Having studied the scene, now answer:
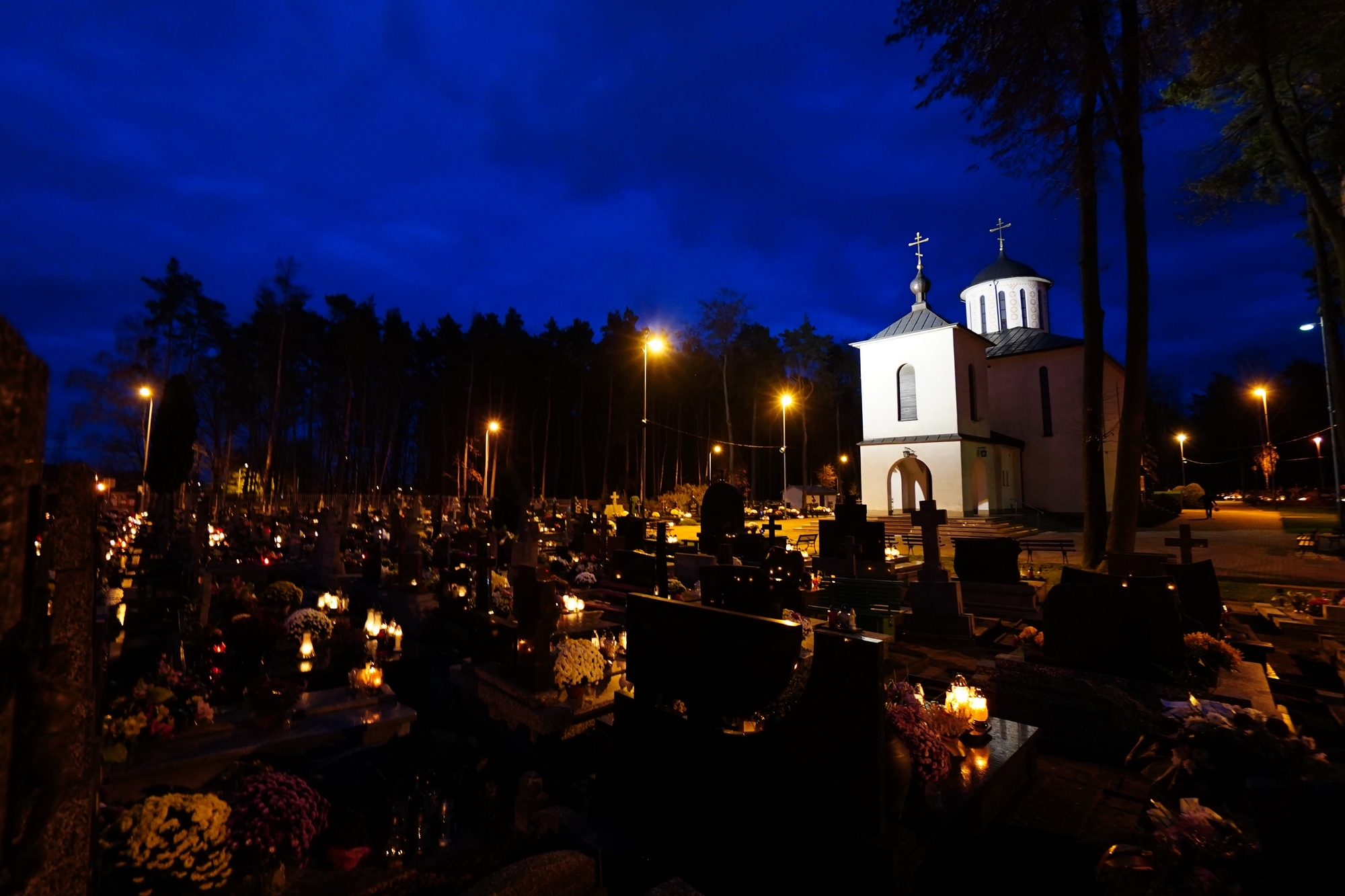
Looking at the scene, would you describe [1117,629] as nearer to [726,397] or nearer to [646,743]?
[646,743]

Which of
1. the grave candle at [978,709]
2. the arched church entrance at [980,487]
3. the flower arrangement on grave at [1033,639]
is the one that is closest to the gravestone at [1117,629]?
the flower arrangement on grave at [1033,639]

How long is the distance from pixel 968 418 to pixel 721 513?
77.1 ft

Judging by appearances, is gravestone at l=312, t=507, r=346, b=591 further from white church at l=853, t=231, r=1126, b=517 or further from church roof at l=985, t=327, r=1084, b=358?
church roof at l=985, t=327, r=1084, b=358

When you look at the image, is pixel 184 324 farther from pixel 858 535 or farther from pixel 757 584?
pixel 757 584

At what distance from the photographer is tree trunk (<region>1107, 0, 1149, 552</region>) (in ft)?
36.4

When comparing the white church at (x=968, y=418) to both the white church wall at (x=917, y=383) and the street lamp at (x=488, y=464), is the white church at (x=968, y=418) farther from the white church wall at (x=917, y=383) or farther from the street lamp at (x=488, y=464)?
the street lamp at (x=488, y=464)

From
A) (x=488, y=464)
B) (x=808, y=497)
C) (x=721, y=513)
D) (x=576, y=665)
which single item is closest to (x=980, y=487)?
(x=808, y=497)

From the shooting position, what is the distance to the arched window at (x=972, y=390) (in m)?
31.0

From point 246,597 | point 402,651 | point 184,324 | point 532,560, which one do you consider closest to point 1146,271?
point 532,560

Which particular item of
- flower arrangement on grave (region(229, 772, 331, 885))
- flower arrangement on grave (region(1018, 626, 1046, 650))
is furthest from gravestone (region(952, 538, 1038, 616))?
flower arrangement on grave (region(229, 772, 331, 885))

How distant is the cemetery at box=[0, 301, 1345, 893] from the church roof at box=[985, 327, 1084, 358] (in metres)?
29.3

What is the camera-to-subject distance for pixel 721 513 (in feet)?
38.8

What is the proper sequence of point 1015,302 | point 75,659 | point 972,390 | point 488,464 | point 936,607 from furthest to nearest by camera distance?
point 1015,302 < point 488,464 < point 972,390 < point 936,607 < point 75,659

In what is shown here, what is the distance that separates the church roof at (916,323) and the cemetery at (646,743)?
23978 millimetres
